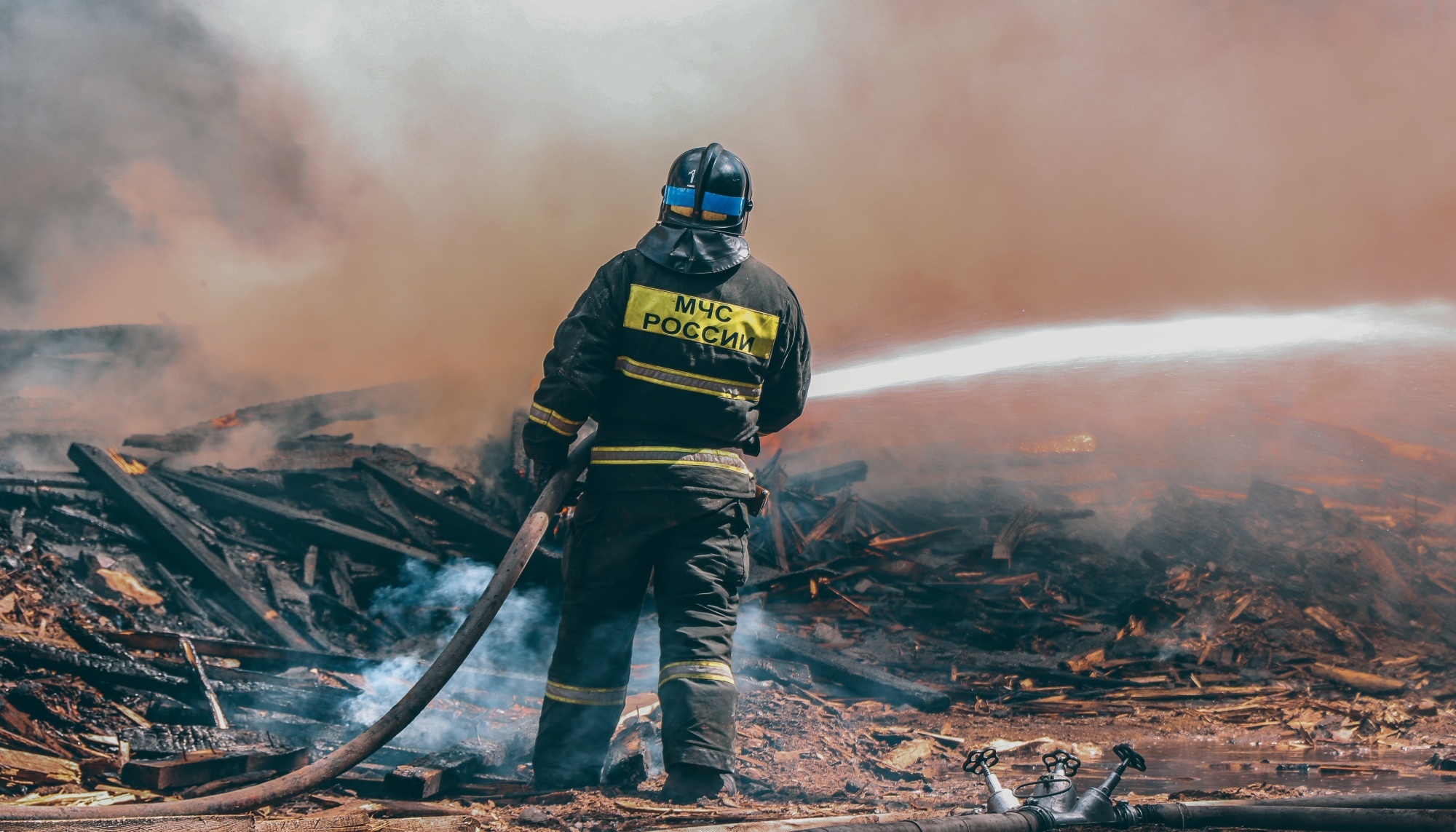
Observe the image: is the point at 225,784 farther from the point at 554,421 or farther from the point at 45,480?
the point at 45,480

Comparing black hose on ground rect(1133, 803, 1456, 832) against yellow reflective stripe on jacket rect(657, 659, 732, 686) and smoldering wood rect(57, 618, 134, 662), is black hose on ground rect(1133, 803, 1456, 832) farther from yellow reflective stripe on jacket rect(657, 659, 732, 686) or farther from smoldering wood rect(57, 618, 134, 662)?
smoldering wood rect(57, 618, 134, 662)

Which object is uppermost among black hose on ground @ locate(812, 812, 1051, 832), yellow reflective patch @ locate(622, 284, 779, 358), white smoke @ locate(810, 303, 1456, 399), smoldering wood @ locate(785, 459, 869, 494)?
white smoke @ locate(810, 303, 1456, 399)

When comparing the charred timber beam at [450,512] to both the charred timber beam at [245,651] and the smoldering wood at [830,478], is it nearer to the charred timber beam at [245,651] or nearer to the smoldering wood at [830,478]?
the charred timber beam at [245,651]

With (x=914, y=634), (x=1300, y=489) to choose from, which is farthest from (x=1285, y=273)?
(x=914, y=634)

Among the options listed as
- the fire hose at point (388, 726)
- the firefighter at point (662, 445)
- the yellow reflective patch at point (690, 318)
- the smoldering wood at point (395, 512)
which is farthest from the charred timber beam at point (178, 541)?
the yellow reflective patch at point (690, 318)

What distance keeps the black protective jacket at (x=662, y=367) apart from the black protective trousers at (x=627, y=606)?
0.36 ft

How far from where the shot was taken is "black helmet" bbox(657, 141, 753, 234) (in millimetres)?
3645

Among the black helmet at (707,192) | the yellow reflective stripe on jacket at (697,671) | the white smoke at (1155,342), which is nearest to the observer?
the yellow reflective stripe on jacket at (697,671)

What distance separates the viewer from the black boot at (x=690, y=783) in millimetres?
3287

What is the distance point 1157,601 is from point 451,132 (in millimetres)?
8173

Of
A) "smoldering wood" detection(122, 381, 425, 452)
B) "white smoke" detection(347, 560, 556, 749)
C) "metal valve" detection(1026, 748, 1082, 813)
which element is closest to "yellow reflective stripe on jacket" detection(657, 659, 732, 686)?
"metal valve" detection(1026, 748, 1082, 813)

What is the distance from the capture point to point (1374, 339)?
1020 centimetres

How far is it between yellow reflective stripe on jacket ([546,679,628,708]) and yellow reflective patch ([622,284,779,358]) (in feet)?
4.35

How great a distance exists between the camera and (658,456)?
3.55 m
